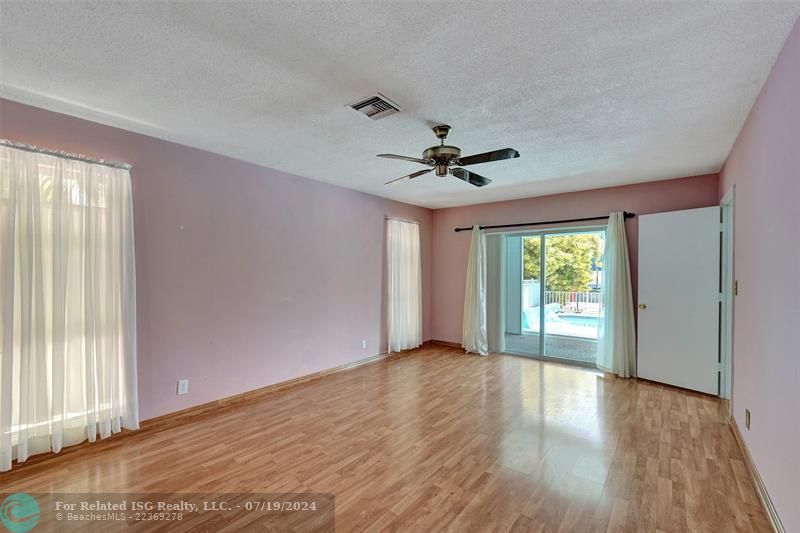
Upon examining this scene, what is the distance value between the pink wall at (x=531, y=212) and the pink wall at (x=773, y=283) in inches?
67.6

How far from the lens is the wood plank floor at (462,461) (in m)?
2.02

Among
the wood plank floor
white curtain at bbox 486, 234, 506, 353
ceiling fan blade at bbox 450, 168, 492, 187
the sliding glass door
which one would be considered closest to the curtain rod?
the wood plank floor

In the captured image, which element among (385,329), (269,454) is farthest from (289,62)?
(385,329)

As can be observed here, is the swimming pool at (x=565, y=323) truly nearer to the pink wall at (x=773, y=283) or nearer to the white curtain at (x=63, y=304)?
the pink wall at (x=773, y=283)

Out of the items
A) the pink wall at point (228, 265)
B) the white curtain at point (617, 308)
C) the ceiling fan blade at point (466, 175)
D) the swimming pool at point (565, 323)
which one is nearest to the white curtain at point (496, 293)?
the swimming pool at point (565, 323)

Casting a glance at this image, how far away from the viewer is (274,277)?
413 cm

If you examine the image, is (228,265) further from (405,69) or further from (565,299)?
(565,299)

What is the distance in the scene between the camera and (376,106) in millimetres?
2424

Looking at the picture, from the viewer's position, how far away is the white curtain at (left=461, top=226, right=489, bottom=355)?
19.5 ft

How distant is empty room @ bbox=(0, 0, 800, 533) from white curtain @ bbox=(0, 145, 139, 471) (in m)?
0.02

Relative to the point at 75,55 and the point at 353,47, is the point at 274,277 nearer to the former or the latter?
the point at 75,55

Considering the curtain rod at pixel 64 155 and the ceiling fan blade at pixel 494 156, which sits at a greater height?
the curtain rod at pixel 64 155

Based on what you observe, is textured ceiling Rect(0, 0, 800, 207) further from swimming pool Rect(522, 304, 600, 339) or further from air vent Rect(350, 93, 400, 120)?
swimming pool Rect(522, 304, 600, 339)

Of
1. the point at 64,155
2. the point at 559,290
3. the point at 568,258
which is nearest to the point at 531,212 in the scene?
the point at 568,258
